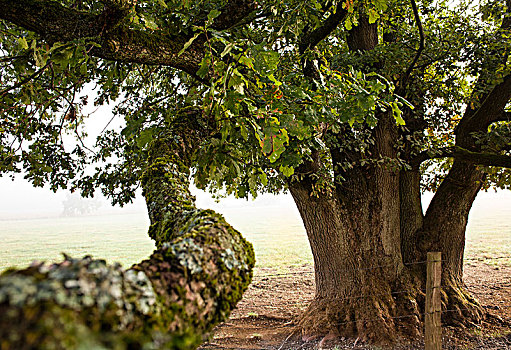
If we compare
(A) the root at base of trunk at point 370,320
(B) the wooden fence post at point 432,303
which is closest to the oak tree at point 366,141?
(A) the root at base of trunk at point 370,320

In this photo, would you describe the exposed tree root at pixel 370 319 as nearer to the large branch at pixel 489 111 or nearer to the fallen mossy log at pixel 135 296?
the large branch at pixel 489 111

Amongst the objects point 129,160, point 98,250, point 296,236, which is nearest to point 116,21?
point 129,160

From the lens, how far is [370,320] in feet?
19.0

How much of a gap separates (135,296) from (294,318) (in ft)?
23.1

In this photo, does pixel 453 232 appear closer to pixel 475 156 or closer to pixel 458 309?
pixel 458 309

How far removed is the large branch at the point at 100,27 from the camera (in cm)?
288

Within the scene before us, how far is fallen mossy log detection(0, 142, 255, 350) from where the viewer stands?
654 mm

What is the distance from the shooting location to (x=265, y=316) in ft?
26.5

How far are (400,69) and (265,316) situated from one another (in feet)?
18.2

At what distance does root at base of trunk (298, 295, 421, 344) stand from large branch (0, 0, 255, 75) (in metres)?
4.64

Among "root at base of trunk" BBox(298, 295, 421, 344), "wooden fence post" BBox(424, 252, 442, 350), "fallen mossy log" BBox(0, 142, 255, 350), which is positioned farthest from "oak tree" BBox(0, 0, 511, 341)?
"fallen mossy log" BBox(0, 142, 255, 350)

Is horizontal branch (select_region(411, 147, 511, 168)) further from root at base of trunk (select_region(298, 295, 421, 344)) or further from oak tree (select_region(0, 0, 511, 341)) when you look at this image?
root at base of trunk (select_region(298, 295, 421, 344))

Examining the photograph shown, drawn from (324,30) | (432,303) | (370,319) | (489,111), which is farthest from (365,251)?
(324,30)

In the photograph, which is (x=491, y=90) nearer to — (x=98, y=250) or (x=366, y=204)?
(x=366, y=204)
